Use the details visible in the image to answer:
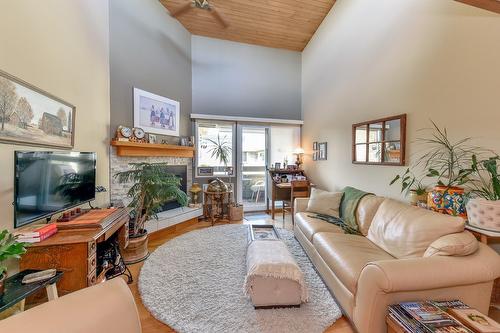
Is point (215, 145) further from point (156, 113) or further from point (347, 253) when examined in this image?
point (347, 253)

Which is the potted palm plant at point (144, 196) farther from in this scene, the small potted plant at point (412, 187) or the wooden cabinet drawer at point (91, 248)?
the small potted plant at point (412, 187)

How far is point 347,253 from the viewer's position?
78.7 inches

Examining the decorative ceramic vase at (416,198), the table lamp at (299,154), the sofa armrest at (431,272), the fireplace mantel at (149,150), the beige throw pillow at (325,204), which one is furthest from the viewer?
the table lamp at (299,154)

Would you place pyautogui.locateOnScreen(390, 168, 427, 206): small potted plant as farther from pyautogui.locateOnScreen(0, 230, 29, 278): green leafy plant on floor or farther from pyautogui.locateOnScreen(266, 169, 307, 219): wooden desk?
pyautogui.locateOnScreen(0, 230, 29, 278): green leafy plant on floor

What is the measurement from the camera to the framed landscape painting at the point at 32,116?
1.60 metres

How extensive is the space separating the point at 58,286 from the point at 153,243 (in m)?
1.81

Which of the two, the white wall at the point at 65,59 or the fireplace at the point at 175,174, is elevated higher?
the white wall at the point at 65,59

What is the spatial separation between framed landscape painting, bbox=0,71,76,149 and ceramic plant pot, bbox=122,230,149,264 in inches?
53.1

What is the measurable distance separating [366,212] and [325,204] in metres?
0.67

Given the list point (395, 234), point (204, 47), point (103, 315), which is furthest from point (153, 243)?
point (204, 47)

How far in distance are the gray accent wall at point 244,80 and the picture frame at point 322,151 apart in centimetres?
131

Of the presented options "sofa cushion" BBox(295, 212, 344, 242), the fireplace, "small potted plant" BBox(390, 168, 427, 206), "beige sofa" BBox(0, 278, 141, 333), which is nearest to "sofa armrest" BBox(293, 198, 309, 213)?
"sofa cushion" BBox(295, 212, 344, 242)

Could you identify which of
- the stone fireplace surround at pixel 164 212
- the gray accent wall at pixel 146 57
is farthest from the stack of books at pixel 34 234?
the gray accent wall at pixel 146 57

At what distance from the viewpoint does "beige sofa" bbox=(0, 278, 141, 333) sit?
71 cm
